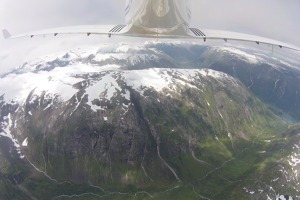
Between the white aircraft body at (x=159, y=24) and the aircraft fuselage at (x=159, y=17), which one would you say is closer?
the aircraft fuselage at (x=159, y=17)

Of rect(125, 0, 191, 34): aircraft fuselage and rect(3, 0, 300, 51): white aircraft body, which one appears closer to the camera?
rect(125, 0, 191, 34): aircraft fuselage

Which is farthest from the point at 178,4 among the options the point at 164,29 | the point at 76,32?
the point at 76,32

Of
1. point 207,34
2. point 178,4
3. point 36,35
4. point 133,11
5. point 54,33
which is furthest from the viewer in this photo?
point 36,35

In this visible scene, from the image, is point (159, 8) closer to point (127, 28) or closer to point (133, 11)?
point (133, 11)

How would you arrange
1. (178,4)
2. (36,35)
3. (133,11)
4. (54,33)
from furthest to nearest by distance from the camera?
(36,35), (54,33), (133,11), (178,4)

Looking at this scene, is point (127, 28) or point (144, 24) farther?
point (127, 28)

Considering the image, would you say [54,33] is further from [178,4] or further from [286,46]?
[286,46]

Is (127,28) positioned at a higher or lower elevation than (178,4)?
lower

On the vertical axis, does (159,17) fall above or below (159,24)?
above

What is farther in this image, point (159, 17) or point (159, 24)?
point (159, 24)

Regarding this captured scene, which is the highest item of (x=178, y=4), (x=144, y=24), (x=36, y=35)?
(x=178, y=4)
